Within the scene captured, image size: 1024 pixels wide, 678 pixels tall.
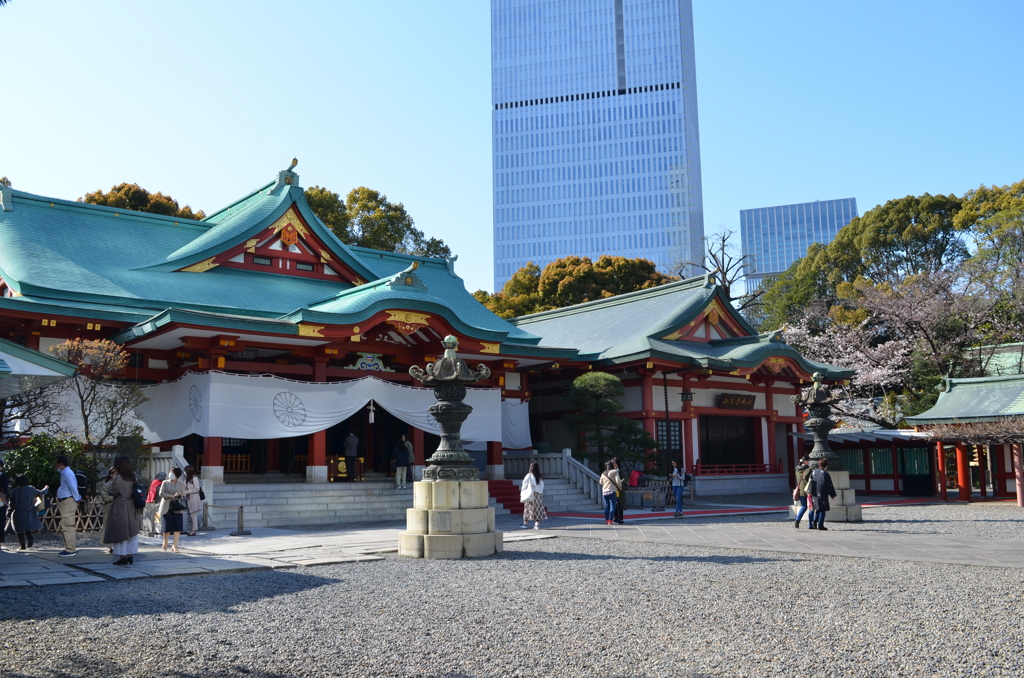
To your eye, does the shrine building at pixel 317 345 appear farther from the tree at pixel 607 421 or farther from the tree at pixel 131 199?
the tree at pixel 131 199

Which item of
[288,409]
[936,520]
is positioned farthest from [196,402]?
[936,520]

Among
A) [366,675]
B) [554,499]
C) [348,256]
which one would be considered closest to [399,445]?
[554,499]

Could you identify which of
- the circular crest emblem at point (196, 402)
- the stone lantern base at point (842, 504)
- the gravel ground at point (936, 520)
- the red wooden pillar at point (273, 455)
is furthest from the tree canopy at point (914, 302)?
the circular crest emblem at point (196, 402)

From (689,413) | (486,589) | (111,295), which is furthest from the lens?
(689,413)

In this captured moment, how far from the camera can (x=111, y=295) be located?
2072cm

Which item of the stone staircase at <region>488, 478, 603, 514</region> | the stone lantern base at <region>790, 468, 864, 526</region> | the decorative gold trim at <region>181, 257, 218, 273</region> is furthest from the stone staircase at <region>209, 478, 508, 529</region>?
the stone lantern base at <region>790, 468, 864, 526</region>

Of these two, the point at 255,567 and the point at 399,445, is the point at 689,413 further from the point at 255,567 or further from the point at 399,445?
the point at 255,567

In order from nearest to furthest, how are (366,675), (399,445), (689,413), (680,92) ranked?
(366,675) → (399,445) → (689,413) → (680,92)

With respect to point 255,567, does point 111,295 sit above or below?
above

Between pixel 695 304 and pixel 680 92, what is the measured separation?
89.4m

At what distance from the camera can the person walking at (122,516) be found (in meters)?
11.3

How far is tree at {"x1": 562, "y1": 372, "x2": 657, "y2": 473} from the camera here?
944 inches

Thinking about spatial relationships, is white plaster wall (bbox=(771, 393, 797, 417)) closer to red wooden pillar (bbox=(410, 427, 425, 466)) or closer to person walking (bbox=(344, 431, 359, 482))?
red wooden pillar (bbox=(410, 427, 425, 466))

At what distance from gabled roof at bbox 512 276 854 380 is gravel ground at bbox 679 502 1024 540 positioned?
6.84 metres
